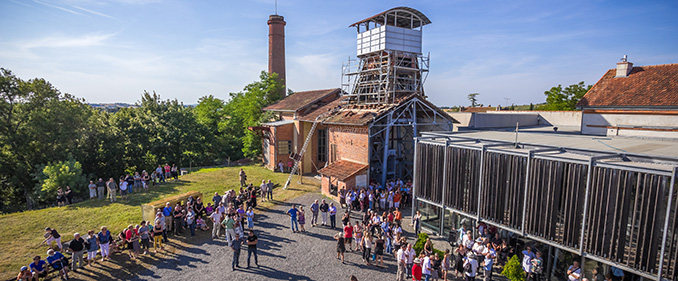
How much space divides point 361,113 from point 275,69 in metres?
22.8

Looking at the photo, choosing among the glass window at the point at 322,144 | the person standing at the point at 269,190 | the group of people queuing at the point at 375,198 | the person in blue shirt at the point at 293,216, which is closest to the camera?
the person in blue shirt at the point at 293,216

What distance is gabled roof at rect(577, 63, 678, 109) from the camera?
1708 cm

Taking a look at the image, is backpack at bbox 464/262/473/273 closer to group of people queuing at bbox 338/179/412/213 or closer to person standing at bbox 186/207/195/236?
group of people queuing at bbox 338/179/412/213

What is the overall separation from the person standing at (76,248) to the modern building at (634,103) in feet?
80.8

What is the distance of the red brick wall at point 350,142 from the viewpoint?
20.5 metres

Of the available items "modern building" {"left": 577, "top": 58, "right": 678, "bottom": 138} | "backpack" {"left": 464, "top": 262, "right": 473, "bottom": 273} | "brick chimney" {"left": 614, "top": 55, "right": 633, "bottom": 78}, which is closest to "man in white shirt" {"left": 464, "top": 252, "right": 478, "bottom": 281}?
"backpack" {"left": 464, "top": 262, "right": 473, "bottom": 273}

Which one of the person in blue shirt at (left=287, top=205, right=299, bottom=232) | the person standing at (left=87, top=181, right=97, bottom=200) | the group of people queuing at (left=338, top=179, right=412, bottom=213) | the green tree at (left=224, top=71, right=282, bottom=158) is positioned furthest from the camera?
the green tree at (left=224, top=71, right=282, bottom=158)

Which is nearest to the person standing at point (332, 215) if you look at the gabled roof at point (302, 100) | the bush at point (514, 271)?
the bush at point (514, 271)

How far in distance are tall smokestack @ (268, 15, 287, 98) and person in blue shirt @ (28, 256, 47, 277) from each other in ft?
107

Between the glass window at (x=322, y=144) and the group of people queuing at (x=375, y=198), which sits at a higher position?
the glass window at (x=322, y=144)

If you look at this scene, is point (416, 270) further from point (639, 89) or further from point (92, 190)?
point (92, 190)

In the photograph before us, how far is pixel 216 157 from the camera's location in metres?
37.2

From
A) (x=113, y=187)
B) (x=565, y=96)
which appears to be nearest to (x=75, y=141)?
(x=113, y=187)

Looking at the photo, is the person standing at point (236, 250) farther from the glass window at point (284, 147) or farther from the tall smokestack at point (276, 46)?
the tall smokestack at point (276, 46)
